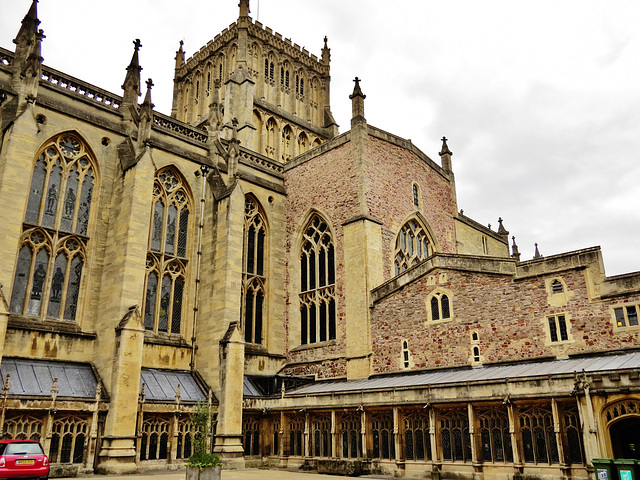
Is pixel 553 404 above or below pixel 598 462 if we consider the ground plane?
above

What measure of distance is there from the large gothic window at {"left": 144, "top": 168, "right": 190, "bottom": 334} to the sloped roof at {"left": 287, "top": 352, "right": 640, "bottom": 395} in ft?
25.7

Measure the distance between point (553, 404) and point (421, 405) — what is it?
431cm

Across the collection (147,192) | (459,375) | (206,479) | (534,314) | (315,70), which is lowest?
(206,479)

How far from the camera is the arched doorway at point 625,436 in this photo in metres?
13.8

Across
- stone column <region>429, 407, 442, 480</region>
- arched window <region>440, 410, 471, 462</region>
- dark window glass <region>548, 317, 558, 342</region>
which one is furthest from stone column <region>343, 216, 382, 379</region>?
dark window glass <region>548, 317, 558, 342</region>

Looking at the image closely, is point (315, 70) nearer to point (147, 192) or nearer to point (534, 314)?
point (147, 192)

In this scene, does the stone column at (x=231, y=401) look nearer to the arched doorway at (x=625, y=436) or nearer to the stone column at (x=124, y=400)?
the stone column at (x=124, y=400)

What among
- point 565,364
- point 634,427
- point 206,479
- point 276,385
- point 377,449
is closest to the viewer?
point 206,479

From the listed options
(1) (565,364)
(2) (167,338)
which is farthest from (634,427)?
(2) (167,338)

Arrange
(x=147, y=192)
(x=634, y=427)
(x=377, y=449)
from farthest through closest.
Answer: (x=147, y=192), (x=377, y=449), (x=634, y=427)

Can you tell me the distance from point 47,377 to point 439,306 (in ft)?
48.9

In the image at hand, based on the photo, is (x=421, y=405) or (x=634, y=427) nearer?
(x=634, y=427)

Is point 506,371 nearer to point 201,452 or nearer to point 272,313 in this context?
point 201,452

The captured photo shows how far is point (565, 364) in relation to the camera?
1745 cm
